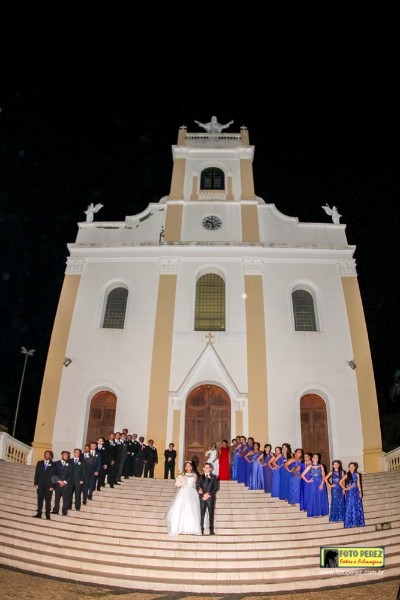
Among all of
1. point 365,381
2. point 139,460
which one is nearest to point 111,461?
point 139,460

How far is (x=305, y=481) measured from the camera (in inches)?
388

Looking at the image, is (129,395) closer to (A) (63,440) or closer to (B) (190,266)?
(A) (63,440)

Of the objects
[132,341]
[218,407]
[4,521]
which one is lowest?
[4,521]

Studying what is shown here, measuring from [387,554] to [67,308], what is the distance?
1472 cm

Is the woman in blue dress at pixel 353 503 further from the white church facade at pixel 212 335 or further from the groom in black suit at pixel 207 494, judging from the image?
the white church facade at pixel 212 335

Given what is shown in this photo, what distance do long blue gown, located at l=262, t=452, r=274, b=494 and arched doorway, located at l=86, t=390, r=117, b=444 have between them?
7.24 meters

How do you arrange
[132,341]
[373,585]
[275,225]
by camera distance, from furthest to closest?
[275,225]
[132,341]
[373,585]

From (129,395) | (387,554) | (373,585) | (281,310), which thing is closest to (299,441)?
(281,310)

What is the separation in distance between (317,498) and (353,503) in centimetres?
87

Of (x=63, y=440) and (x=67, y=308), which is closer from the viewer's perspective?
(x=63, y=440)

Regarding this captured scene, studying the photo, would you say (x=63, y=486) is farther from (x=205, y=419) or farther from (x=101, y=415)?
(x=205, y=419)

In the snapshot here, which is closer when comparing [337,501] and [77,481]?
[337,501]

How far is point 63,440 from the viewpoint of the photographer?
16281 millimetres

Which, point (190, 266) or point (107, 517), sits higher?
point (190, 266)
